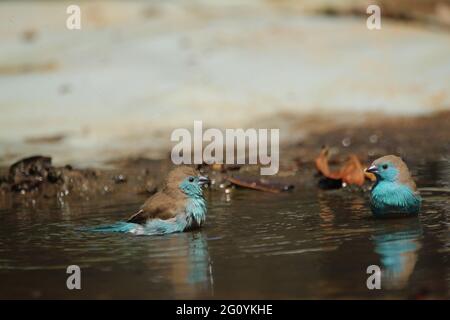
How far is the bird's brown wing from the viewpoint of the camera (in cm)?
792

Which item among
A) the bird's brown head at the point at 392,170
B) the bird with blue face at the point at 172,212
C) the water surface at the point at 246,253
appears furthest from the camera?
the bird's brown head at the point at 392,170

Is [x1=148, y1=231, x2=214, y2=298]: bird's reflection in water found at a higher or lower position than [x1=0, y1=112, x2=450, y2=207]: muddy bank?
lower

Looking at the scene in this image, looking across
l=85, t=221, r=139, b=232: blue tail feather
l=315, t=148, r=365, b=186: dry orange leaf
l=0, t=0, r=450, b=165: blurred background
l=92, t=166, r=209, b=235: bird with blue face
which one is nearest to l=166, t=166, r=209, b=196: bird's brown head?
l=92, t=166, r=209, b=235: bird with blue face

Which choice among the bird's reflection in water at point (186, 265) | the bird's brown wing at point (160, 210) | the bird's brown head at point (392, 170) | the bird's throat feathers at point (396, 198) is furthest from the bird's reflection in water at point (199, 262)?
the bird's brown head at point (392, 170)

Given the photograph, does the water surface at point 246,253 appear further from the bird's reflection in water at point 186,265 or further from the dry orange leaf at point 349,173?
the dry orange leaf at point 349,173

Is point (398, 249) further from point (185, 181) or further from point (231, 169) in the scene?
point (231, 169)

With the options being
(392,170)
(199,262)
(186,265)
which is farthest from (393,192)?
(186,265)

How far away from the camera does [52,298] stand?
6008mm

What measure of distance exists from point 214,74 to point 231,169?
4011mm

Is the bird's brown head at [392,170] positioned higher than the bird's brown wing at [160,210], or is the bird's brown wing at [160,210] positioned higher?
the bird's brown head at [392,170]

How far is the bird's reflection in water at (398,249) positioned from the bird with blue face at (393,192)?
0.33ft

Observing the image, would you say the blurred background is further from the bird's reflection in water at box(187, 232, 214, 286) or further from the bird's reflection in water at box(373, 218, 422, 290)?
the bird's reflection in water at box(373, 218, 422, 290)

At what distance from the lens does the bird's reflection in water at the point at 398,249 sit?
6.12 m
